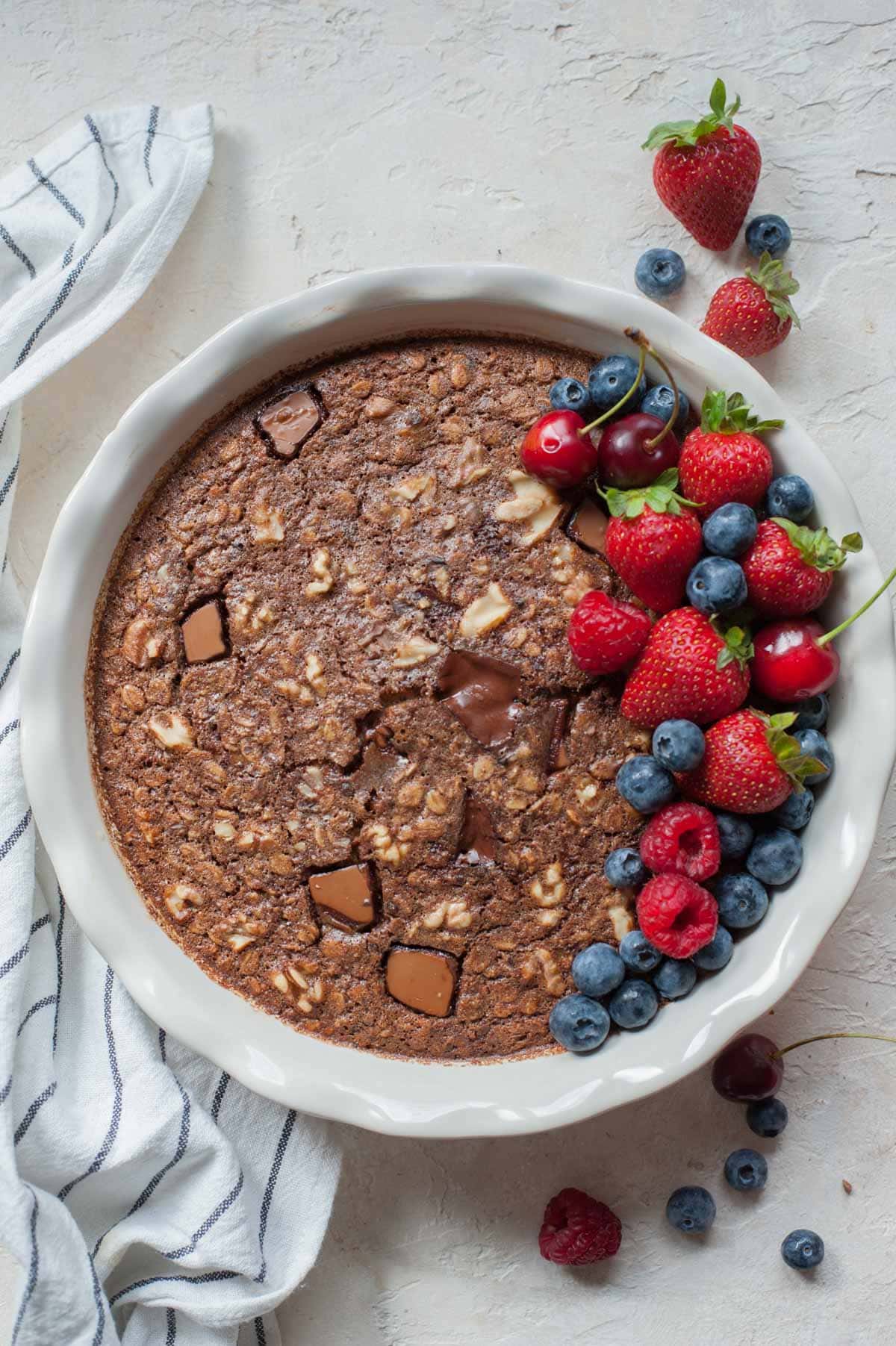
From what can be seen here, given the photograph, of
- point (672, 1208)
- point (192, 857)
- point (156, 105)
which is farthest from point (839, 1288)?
point (156, 105)

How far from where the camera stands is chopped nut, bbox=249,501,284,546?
1.91 m

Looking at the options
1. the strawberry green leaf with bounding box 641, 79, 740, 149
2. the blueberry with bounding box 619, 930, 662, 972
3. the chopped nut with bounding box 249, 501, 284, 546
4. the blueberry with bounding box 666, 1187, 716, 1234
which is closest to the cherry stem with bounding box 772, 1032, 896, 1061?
the blueberry with bounding box 666, 1187, 716, 1234

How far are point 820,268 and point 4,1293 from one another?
2571 millimetres

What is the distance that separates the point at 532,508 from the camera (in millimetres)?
1865

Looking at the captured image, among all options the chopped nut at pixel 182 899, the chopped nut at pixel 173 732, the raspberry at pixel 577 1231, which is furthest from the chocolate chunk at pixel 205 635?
the raspberry at pixel 577 1231

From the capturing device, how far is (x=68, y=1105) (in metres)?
1.98

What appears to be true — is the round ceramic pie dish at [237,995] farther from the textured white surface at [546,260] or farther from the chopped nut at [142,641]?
the textured white surface at [546,260]

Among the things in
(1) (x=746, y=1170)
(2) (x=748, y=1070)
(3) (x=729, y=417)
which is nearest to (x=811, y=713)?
(3) (x=729, y=417)

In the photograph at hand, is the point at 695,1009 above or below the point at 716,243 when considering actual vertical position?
below

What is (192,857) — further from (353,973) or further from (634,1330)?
(634,1330)

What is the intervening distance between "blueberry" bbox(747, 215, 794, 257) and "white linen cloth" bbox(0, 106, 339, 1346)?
3.45ft

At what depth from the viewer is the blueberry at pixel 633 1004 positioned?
185 cm

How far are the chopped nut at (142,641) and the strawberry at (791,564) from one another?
3.39ft

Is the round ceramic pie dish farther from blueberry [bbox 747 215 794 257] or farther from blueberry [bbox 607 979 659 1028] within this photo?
blueberry [bbox 747 215 794 257]
